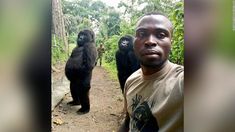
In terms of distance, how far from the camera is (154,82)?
750 millimetres

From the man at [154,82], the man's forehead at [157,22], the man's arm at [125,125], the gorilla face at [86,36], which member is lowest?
the man's arm at [125,125]

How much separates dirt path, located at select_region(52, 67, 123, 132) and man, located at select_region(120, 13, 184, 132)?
0.27ft

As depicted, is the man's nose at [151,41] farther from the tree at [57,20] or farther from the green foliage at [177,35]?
the tree at [57,20]

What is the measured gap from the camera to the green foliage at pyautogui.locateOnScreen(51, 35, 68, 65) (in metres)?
0.79

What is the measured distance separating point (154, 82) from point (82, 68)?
0.29m

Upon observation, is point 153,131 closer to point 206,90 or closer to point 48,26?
point 206,90

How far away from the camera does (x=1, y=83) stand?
0.60 metres

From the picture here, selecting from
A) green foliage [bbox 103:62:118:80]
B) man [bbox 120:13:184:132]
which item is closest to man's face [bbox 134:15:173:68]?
man [bbox 120:13:184:132]

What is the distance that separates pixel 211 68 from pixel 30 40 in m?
0.38

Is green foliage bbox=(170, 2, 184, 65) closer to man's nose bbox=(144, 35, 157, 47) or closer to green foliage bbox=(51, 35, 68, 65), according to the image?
man's nose bbox=(144, 35, 157, 47)

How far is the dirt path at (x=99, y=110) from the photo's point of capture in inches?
33.3

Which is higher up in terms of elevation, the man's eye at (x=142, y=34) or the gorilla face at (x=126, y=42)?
the man's eye at (x=142, y=34)

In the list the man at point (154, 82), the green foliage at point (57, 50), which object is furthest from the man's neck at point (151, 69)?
the green foliage at point (57, 50)

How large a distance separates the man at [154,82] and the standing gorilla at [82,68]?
157 millimetres
